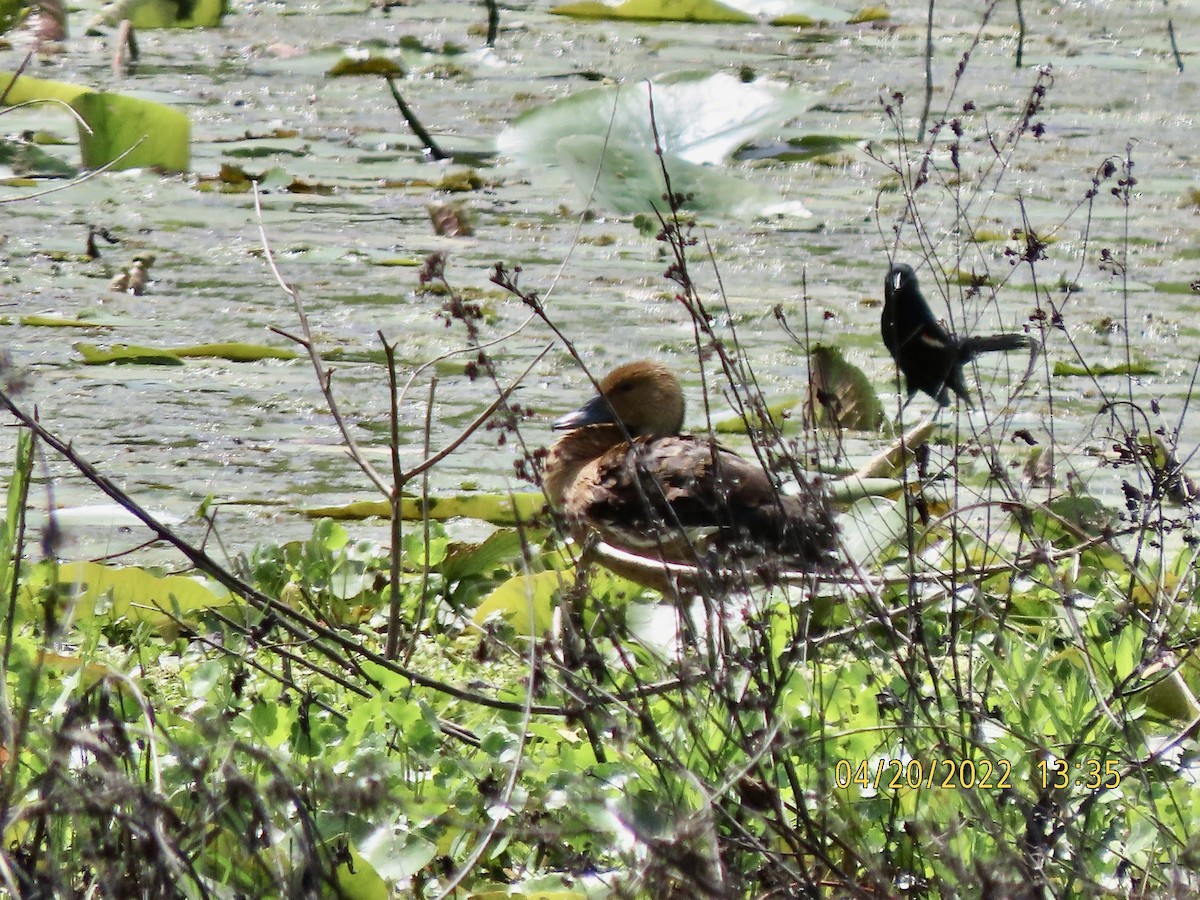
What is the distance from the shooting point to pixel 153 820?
5.40 feet

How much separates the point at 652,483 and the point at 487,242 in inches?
133

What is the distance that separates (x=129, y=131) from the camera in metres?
6.49

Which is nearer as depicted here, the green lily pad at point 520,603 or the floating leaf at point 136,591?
the floating leaf at point 136,591

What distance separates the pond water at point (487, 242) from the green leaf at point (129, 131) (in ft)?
0.47

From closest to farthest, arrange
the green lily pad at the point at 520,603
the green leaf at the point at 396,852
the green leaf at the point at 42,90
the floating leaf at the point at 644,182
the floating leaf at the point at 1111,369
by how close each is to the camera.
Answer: the green leaf at the point at 396,852 → the green lily pad at the point at 520,603 → the floating leaf at the point at 1111,369 → the floating leaf at the point at 644,182 → the green leaf at the point at 42,90

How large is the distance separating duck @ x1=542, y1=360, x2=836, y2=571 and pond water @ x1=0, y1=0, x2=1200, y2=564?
9.8 inches

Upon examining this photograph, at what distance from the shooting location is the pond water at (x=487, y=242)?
4434 mm

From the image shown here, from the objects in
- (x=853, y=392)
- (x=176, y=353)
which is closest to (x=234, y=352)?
(x=176, y=353)

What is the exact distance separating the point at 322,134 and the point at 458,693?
5.44 metres

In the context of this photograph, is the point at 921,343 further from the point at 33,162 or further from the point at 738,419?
the point at 33,162

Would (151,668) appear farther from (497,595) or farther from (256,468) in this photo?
(256,468)

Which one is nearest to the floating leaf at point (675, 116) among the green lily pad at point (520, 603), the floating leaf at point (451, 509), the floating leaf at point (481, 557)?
the floating leaf at point (451, 509)

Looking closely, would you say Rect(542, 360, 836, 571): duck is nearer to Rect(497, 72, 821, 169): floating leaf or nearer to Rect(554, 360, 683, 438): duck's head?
Rect(554, 360, 683, 438): duck's head

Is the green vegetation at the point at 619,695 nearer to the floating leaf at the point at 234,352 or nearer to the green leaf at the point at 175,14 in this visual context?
the floating leaf at the point at 234,352
